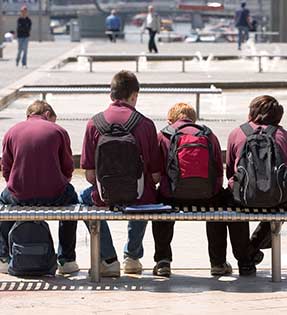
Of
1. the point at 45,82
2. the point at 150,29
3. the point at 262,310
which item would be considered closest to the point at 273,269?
the point at 262,310

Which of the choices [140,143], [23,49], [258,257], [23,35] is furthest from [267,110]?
[23,35]

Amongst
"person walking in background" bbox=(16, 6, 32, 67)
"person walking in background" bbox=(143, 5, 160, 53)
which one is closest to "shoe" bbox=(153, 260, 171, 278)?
"person walking in background" bbox=(16, 6, 32, 67)

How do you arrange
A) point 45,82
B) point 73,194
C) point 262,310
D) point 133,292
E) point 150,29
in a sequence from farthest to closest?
point 150,29, point 45,82, point 73,194, point 133,292, point 262,310

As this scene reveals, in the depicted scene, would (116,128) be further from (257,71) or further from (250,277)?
(257,71)

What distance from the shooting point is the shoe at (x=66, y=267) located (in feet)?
26.5

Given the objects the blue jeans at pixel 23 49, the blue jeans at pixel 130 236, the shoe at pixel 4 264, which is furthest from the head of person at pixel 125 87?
the blue jeans at pixel 23 49

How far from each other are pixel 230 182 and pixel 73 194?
1045mm

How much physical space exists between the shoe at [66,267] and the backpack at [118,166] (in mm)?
598

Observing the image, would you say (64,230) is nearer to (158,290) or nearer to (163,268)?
(163,268)

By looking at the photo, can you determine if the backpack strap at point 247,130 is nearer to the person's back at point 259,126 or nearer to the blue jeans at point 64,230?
the person's back at point 259,126

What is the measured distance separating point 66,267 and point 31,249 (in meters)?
0.34

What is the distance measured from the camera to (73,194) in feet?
26.5

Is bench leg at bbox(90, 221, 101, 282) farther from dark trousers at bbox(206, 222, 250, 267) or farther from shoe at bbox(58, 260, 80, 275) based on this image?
dark trousers at bbox(206, 222, 250, 267)

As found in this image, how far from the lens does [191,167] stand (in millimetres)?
7703
